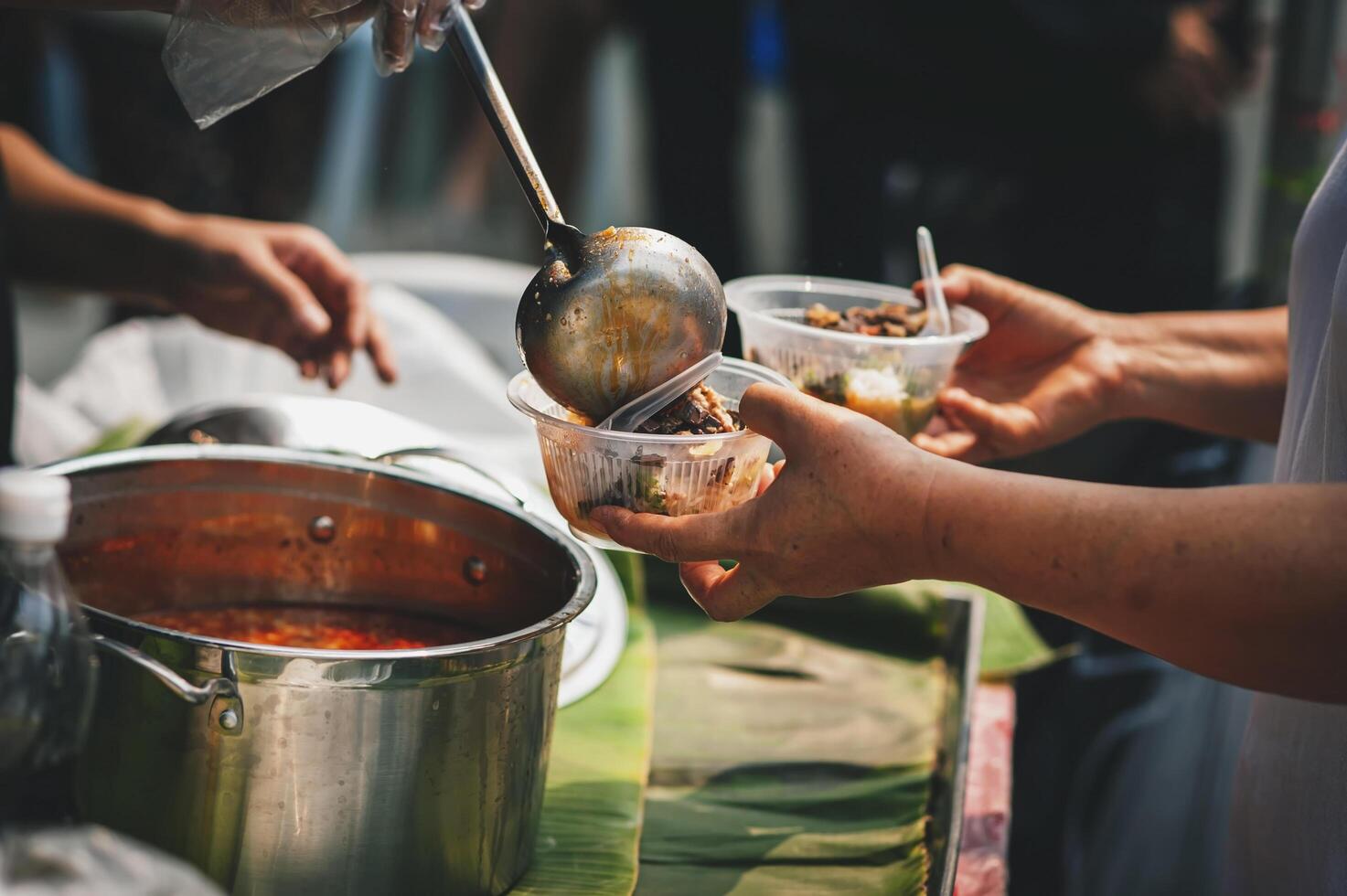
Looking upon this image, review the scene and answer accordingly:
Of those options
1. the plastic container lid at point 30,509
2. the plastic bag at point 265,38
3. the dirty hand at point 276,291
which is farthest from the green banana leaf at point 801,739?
the plastic bag at point 265,38

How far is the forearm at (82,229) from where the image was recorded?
1941 millimetres

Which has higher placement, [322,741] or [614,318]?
[614,318]

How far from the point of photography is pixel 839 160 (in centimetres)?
419

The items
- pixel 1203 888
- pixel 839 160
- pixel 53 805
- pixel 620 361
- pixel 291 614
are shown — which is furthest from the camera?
pixel 839 160

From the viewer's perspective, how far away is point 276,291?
1888 millimetres

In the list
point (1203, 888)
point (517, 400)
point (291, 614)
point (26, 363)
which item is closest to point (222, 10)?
point (517, 400)

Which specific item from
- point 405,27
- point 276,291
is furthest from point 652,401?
point 276,291

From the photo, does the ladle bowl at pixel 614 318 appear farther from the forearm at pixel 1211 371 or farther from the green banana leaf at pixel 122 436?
the green banana leaf at pixel 122 436

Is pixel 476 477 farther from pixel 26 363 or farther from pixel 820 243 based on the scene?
pixel 26 363

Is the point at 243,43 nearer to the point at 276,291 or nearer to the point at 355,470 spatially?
the point at 355,470

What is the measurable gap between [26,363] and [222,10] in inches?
145

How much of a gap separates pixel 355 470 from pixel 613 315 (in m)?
0.48

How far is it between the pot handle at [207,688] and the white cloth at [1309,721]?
110cm

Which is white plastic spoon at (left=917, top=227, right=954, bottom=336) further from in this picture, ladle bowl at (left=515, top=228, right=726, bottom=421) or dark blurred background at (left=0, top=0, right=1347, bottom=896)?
dark blurred background at (left=0, top=0, right=1347, bottom=896)
